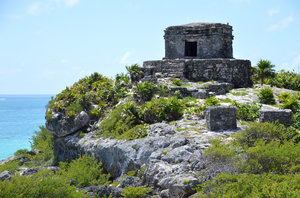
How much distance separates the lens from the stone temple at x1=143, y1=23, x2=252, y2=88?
18281mm

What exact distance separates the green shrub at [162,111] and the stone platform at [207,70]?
4.63m

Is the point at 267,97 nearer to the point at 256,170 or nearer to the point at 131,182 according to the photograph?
the point at 256,170

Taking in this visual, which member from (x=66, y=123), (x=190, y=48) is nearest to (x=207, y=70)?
(x=190, y=48)

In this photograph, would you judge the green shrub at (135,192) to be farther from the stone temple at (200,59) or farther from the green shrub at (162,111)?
the stone temple at (200,59)

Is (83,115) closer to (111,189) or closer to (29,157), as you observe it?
(29,157)

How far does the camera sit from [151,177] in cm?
880

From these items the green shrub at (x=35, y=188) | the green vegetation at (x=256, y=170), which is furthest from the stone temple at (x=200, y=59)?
the green shrub at (x=35, y=188)

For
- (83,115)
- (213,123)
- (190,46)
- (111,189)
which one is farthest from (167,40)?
(111,189)


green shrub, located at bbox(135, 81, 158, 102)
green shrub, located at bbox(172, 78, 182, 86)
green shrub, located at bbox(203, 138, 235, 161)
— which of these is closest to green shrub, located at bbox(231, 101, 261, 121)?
green shrub, located at bbox(203, 138, 235, 161)

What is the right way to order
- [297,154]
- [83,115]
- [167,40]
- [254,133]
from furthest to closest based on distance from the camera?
[167,40] < [83,115] < [254,133] < [297,154]

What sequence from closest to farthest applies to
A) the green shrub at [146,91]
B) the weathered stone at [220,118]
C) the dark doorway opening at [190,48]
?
the weathered stone at [220,118] → the green shrub at [146,91] → the dark doorway opening at [190,48]

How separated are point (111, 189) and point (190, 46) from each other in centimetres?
1572

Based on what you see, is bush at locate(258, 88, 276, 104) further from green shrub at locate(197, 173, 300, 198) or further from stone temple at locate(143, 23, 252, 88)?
green shrub at locate(197, 173, 300, 198)

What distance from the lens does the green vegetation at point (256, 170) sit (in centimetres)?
607
